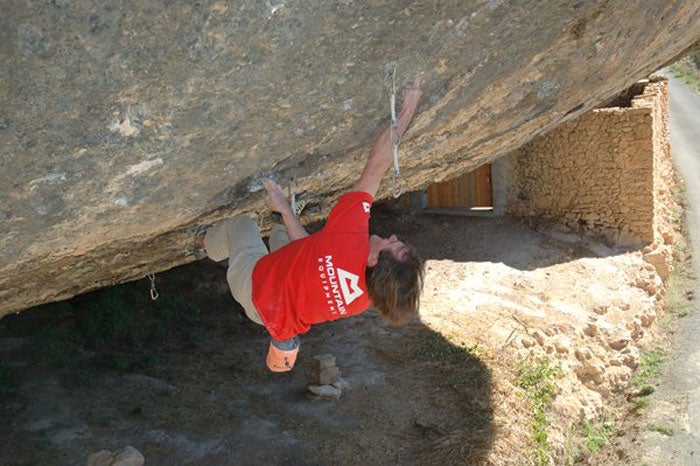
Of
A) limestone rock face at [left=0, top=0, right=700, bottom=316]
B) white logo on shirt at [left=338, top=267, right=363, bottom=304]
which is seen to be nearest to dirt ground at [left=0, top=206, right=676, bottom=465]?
limestone rock face at [left=0, top=0, right=700, bottom=316]

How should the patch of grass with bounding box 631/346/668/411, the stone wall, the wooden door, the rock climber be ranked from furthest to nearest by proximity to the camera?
the wooden door, the stone wall, the patch of grass with bounding box 631/346/668/411, the rock climber

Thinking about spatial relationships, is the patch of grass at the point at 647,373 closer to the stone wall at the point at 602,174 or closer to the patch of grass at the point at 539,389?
the patch of grass at the point at 539,389

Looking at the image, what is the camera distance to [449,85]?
3.72 meters

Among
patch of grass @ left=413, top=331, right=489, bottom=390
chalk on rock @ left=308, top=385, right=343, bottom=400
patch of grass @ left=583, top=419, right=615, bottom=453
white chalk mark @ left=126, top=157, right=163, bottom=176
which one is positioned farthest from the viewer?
patch of grass @ left=583, top=419, right=615, bottom=453

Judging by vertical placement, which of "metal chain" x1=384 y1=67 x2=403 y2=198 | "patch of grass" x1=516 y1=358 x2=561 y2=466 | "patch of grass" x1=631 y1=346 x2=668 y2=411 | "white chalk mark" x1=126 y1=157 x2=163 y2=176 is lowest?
"patch of grass" x1=631 y1=346 x2=668 y2=411

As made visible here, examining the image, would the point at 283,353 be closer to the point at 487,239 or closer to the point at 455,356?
the point at 455,356

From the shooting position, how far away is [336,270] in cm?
315

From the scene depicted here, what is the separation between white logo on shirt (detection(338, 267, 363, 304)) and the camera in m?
3.15

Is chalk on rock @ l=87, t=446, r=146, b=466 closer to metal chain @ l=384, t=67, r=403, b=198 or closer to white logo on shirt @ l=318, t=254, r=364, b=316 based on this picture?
white logo on shirt @ l=318, t=254, r=364, b=316

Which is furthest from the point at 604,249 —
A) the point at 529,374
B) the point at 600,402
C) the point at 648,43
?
the point at 648,43

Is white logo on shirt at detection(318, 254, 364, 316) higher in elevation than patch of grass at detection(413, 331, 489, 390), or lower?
higher

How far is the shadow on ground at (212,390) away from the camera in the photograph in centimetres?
543

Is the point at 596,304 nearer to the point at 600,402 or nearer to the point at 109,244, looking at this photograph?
the point at 600,402

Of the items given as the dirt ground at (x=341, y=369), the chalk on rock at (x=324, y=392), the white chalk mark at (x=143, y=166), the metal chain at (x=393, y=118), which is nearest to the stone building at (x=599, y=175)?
the dirt ground at (x=341, y=369)
